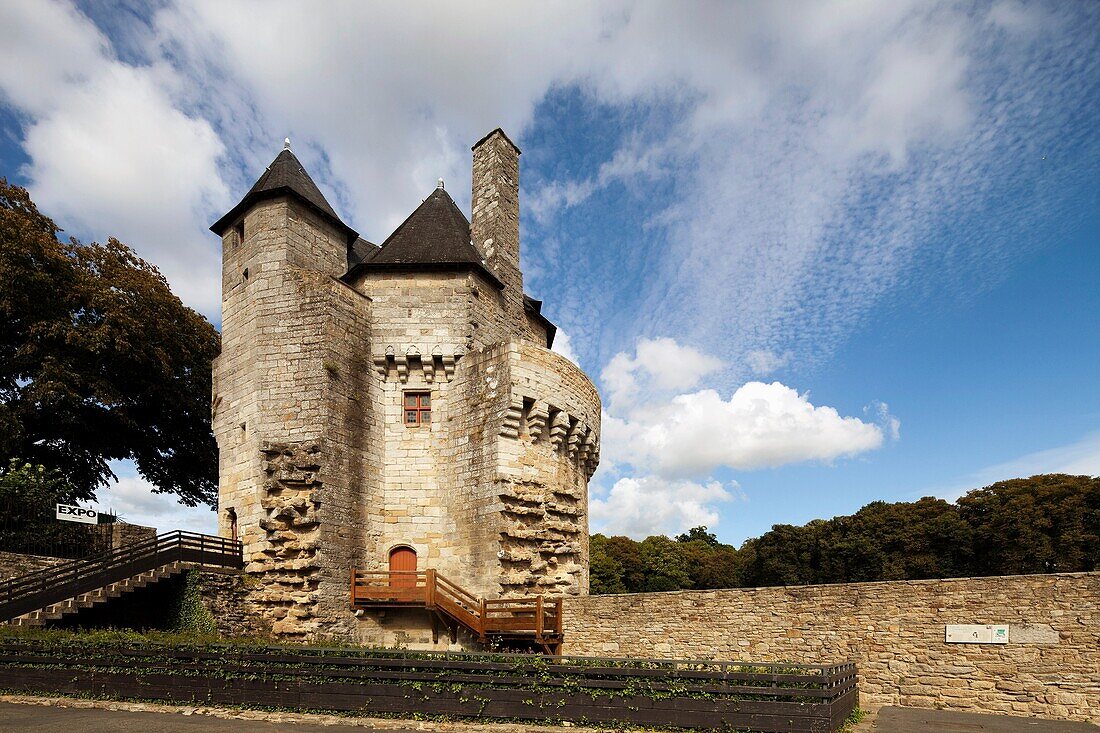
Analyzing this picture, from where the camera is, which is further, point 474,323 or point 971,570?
point 971,570

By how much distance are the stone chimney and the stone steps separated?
39.9 feet

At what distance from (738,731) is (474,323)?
48.6 feet

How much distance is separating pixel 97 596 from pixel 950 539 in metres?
37.6

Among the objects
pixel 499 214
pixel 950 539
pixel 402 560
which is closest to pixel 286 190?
pixel 499 214

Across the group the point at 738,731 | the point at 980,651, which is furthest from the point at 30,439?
the point at 980,651

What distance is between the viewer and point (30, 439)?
25.5m

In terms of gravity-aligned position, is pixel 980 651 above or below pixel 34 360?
below

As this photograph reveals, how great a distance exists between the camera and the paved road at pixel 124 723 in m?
9.61

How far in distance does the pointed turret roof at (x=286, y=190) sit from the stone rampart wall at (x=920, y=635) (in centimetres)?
1485

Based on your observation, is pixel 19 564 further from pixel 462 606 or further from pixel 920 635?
pixel 920 635

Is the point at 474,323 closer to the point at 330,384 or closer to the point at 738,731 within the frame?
the point at 330,384

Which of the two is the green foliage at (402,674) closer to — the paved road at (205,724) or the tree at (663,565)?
the paved road at (205,724)

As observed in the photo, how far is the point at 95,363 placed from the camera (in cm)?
2581

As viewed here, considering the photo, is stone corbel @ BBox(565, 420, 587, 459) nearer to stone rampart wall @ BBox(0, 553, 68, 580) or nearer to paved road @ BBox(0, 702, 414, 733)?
paved road @ BBox(0, 702, 414, 733)
